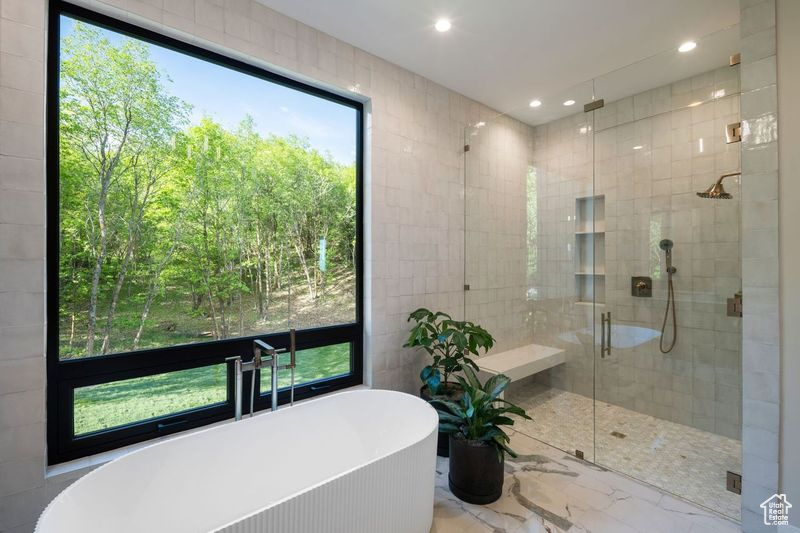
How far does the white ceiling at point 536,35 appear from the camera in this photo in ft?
7.18

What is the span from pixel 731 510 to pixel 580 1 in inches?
122

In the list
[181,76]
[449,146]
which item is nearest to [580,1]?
[449,146]

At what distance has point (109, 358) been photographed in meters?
1.89

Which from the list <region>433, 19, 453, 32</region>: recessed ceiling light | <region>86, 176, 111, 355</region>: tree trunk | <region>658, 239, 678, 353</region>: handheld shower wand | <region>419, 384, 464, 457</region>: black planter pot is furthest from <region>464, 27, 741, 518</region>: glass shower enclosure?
<region>86, 176, 111, 355</region>: tree trunk

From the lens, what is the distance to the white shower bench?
Result: 313 cm

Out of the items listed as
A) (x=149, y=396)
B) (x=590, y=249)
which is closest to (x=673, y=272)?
(x=590, y=249)

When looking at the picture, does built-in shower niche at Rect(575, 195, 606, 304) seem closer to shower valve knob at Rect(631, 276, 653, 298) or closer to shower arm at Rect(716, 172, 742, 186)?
shower valve knob at Rect(631, 276, 653, 298)

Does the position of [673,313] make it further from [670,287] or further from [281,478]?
[281,478]

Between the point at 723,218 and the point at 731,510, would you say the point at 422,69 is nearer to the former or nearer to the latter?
the point at 723,218

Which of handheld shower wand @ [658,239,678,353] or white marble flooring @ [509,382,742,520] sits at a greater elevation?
handheld shower wand @ [658,239,678,353]

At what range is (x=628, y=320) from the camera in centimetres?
281

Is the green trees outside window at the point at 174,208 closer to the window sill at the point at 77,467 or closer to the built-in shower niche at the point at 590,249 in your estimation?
the window sill at the point at 77,467

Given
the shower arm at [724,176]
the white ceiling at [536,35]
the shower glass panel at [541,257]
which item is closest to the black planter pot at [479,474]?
the shower glass panel at [541,257]

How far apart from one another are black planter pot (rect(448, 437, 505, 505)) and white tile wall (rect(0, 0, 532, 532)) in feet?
3.07
